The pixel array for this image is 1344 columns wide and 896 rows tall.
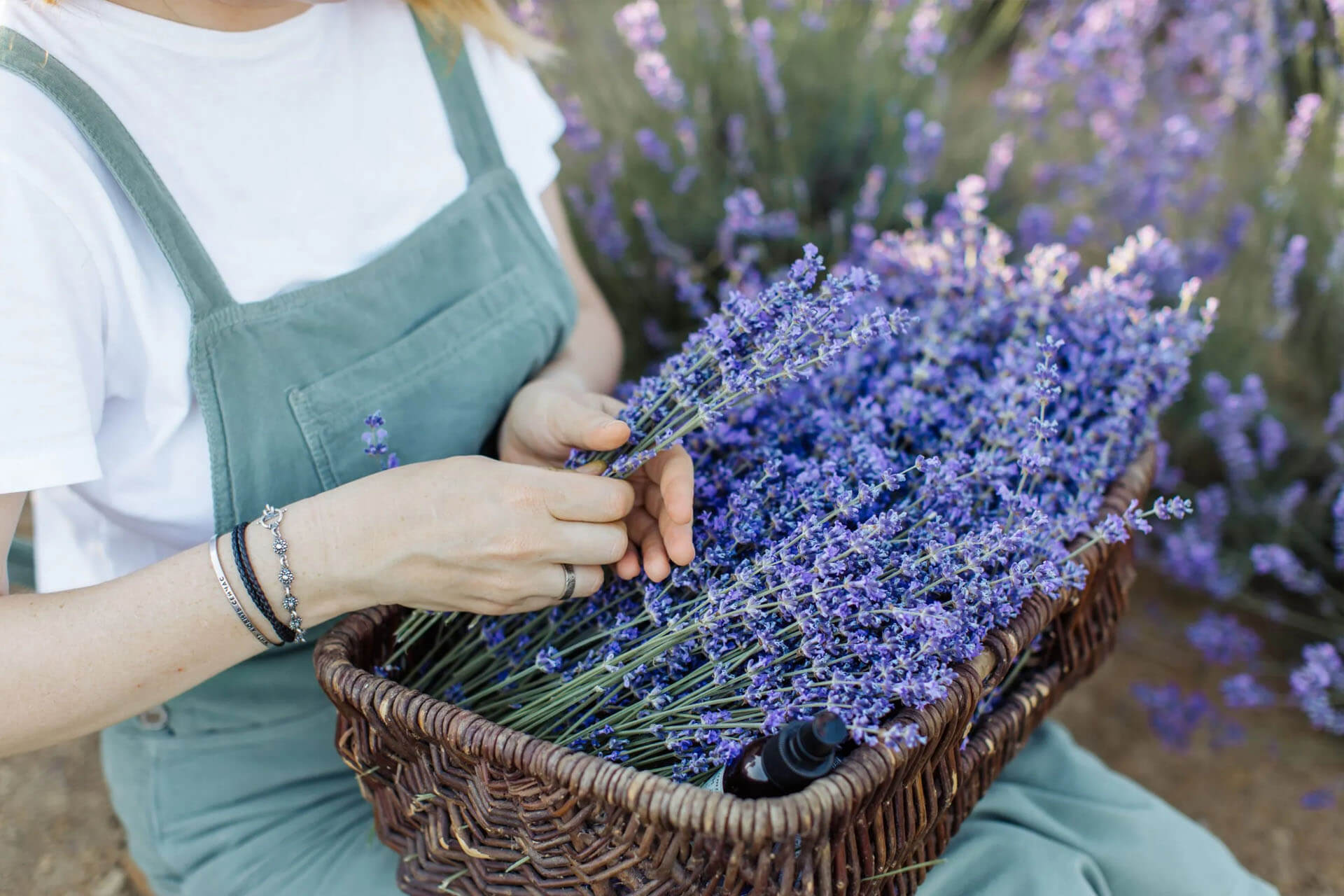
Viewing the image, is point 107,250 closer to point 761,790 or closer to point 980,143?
point 761,790

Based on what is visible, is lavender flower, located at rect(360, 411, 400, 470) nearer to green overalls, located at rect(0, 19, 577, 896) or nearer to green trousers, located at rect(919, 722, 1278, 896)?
green overalls, located at rect(0, 19, 577, 896)

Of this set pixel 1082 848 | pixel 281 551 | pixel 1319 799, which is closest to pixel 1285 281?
pixel 1319 799

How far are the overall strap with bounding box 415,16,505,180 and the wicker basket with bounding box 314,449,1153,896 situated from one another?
2.30 ft

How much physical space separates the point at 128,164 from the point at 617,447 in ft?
2.02

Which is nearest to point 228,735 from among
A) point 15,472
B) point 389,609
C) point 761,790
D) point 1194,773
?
point 389,609

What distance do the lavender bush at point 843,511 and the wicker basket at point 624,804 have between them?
54 mm

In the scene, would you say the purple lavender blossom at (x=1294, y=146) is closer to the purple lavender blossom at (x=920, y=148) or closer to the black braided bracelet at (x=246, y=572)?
the purple lavender blossom at (x=920, y=148)

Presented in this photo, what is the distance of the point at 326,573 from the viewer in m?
1.03

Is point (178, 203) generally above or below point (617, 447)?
above

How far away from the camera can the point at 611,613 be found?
1.15 m

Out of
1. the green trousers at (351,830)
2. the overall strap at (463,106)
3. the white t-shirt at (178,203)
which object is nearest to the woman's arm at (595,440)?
the overall strap at (463,106)

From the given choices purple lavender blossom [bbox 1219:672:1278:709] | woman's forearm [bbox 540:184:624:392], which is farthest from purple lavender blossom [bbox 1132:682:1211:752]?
woman's forearm [bbox 540:184:624:392]

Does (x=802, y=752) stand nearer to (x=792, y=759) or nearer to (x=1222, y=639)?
(x=792, y=759)

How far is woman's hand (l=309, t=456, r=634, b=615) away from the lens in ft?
3.32
